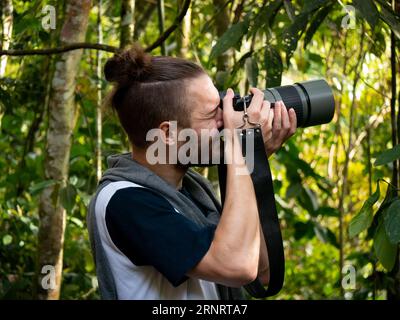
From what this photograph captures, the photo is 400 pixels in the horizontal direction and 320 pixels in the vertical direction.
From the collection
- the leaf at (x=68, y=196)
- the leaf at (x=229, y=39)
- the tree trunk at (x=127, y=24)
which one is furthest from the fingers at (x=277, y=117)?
the tree trunk at (x=127, y=24)

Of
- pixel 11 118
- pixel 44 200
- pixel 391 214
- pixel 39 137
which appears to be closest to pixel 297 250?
pixel 39 137

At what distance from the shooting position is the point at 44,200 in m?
2.77

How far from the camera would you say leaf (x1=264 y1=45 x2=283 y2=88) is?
2293mm

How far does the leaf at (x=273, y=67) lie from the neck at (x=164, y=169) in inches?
28.8

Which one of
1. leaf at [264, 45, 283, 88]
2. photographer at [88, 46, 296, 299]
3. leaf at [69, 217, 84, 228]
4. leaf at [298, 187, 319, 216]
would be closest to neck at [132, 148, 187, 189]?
photographer at [88, 46, 296, 299]

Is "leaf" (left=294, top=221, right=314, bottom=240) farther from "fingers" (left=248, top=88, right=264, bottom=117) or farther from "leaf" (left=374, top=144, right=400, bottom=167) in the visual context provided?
"fingers" (left=248, top=88, right=264, bottom=117)

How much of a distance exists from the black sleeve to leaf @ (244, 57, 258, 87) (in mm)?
949

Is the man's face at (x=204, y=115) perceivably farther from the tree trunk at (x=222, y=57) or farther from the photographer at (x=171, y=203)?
the tree trunk at (x=222, y=57)

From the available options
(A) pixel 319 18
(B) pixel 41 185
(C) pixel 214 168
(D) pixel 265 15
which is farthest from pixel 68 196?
(A) pixel 319 18

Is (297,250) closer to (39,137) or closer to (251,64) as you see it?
(39,137)

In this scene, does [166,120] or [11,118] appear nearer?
[166,120]

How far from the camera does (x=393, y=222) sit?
5.41 ft

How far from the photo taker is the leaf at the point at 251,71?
2.34 m

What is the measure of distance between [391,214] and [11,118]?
2.52 m
